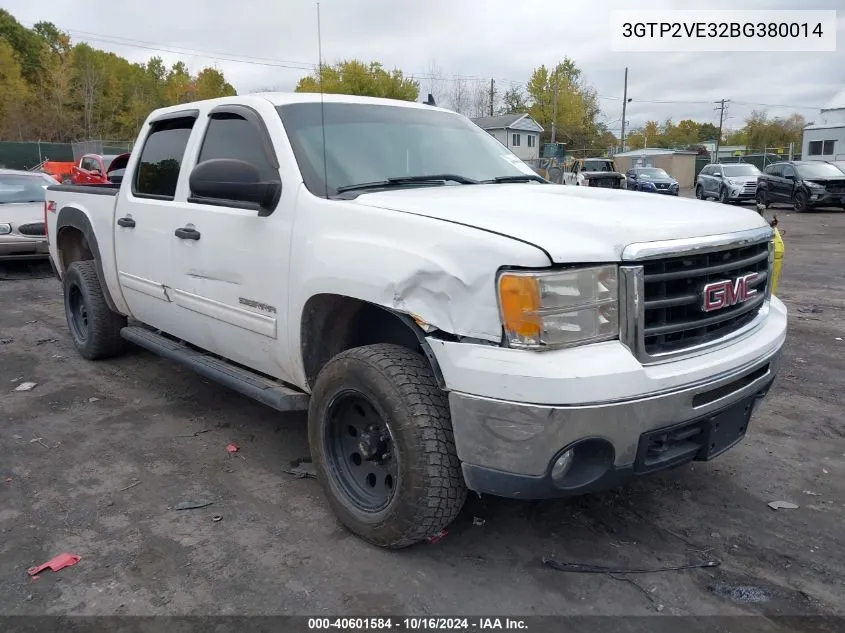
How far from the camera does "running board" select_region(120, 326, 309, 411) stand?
336 cm

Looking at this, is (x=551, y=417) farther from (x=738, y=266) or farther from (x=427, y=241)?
(x=738, y=266)

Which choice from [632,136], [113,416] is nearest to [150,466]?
[113,416]

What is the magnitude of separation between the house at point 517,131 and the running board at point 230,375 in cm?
5395

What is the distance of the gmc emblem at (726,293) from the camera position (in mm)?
2660

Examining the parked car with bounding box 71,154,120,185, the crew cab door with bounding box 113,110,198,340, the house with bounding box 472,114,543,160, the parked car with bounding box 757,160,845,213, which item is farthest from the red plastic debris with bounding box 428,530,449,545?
the house with bounding box 472,114,543,160

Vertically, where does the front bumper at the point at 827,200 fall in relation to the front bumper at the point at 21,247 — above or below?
above

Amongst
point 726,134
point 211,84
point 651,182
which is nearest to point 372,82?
point 211,84

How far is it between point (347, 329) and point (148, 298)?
198 cm

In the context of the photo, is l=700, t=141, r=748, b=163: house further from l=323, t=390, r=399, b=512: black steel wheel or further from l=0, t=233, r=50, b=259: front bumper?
l=323, t=390, r=399, b=512: black steel wheel

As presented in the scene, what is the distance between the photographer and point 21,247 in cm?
982

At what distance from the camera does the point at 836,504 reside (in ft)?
10.9

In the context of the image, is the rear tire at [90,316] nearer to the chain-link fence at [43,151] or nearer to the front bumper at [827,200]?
the front bumper at [827,200]

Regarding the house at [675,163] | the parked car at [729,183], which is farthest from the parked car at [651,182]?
the house at [675,163]

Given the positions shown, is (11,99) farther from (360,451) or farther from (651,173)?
(360,451)
